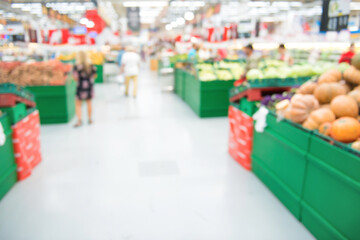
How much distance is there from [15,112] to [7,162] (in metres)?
0.69

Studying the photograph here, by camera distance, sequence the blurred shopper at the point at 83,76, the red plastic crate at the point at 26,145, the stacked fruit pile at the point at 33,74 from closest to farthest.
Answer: the red plastic crate at the point at 26,145 < the blurred shopper at the point at 83,76 < the stacked fruit pile at the point at 33,74

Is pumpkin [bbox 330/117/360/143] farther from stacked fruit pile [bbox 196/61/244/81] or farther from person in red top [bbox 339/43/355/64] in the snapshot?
stacked fruit pile [bbox 196/61/244/81]

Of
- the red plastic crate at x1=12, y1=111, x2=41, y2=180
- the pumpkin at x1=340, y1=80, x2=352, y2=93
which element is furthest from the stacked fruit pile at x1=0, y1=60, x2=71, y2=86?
the pumpkin at x1=340, y1=80, x2=352, y2=93

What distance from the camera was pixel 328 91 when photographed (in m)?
3.39

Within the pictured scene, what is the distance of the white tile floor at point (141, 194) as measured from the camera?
122 inches

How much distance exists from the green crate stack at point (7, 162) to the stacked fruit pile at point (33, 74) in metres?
3.31

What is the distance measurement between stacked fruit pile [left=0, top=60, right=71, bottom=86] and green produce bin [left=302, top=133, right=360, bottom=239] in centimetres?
604

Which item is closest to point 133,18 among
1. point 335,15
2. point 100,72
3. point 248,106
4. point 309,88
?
point 100,72

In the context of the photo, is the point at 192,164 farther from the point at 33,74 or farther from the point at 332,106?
the point at 33,74

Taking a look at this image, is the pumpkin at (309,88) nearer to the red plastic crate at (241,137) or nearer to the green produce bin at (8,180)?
the red plastic crate at (241,137)

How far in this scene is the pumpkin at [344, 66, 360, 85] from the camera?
3.30 meters

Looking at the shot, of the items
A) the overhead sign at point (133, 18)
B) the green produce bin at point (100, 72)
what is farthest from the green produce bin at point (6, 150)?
the overhead sign at point (133, 18)

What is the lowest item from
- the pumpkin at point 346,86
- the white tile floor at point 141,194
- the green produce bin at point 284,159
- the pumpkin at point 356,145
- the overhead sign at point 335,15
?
the white tile floor at point 141,194

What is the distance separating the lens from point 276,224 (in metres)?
3.22
